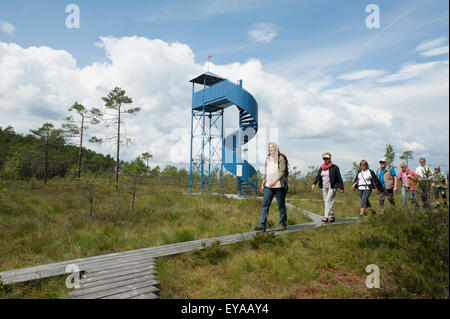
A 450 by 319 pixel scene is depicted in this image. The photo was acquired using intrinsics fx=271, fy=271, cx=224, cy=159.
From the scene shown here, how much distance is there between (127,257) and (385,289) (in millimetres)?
3728

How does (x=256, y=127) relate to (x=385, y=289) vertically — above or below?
above

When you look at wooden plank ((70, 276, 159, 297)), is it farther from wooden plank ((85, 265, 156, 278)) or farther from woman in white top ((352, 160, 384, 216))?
woman in white top ((352, 160, 384, 216))

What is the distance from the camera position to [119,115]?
22453 mm

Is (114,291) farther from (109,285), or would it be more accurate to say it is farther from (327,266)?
(327,266)

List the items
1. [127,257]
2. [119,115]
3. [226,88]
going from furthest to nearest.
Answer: [119,115], [226,88], [127,257]

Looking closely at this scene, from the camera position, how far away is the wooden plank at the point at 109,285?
3.18 meters

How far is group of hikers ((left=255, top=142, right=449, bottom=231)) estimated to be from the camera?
561 cm

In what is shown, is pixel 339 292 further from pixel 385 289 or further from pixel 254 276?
pixel 254 276

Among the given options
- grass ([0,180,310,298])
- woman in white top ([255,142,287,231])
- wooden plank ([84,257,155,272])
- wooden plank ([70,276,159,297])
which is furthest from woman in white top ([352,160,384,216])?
wooden plank ([70,276,159,297])

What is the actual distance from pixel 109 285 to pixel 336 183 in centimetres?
565

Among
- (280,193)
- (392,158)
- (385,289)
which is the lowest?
(385,289)

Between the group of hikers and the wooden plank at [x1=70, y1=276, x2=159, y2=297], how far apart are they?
10.2 feet

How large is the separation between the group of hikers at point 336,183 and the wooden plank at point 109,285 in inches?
123

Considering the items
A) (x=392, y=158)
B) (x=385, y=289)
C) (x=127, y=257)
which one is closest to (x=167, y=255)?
(x=127, y=257)
